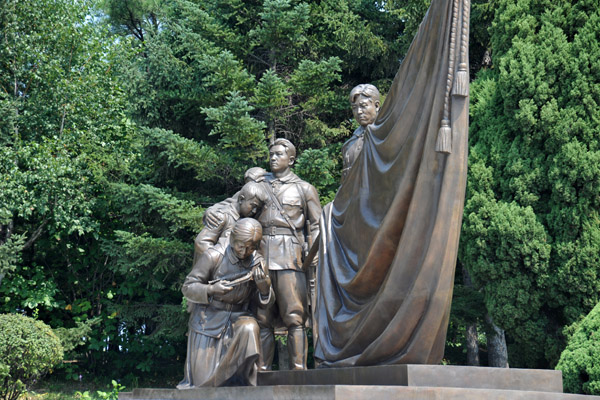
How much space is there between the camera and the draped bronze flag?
381 cm

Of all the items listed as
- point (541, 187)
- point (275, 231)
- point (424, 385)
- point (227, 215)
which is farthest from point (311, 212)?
point (541, 187)

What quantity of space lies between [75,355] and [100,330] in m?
→ 1.12

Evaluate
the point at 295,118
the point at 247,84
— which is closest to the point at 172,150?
the point at 247,84

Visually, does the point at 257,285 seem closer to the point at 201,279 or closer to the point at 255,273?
the point at 255,273

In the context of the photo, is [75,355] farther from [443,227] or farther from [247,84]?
[443,227]

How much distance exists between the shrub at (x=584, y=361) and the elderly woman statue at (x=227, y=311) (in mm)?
3130

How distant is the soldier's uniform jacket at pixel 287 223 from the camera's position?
5793mm

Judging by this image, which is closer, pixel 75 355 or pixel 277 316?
pixel 277 316

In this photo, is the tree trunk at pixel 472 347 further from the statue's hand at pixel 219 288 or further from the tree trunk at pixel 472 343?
the statue's hand at pixel 219 288

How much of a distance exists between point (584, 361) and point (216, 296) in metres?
3.59

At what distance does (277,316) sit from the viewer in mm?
5766

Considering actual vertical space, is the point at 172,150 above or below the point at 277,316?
above

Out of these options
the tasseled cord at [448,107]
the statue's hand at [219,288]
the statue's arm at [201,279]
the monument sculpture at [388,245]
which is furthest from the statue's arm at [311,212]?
the tasseled cord at [448,107]

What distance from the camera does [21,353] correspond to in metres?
10.3
